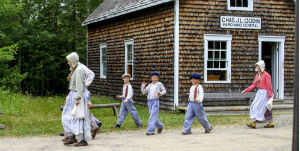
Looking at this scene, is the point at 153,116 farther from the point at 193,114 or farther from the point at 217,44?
the point at 217,44

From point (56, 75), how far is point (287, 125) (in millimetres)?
19484

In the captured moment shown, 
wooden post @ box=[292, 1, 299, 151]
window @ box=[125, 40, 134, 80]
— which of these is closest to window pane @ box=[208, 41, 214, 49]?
window @ box=[125, 40, 134, 80]

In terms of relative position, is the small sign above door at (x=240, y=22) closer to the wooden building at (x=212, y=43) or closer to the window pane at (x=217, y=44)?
the wooden building at (x=212, y=43)

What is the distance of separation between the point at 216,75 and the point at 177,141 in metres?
7.93

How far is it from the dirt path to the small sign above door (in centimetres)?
638

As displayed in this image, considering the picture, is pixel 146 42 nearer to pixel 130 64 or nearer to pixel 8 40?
pixel 130 64

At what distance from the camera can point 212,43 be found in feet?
55.6

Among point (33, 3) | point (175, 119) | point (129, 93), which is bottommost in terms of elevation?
point (175, 119)

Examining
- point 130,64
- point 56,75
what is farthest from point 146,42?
point 56,75

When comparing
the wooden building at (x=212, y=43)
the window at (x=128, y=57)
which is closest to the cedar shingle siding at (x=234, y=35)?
the wooden building at (x=212, y=43)

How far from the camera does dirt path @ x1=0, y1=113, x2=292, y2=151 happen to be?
8477mm

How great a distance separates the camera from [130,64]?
20.2 m

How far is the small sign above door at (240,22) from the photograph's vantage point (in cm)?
1702

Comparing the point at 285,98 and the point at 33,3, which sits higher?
the point at 33,3
